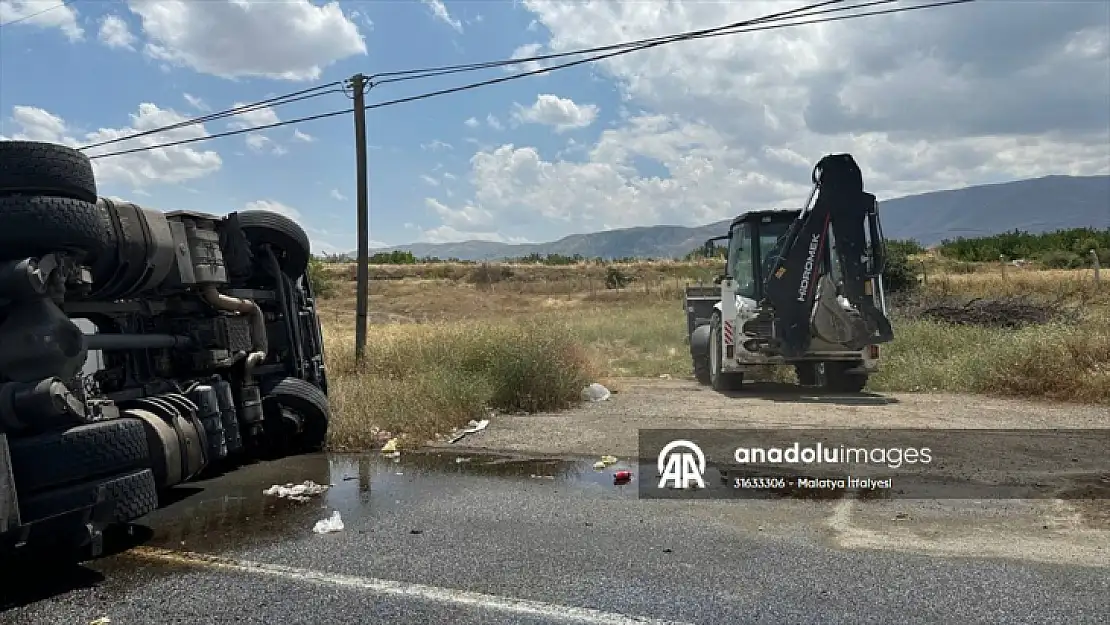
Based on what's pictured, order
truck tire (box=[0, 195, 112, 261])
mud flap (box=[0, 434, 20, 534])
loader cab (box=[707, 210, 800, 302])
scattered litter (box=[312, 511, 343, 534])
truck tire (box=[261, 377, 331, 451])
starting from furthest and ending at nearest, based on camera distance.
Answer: loader cab (box=[707, 210, 800, 302]) → truck tire (box=[261, 377, 331, 451]) → scattered litter (box=[312, 511, 343, 534]) → truck tire (box=[0, 195, 112, 261]) → mud flap (box=[0, 434, 20, 534])

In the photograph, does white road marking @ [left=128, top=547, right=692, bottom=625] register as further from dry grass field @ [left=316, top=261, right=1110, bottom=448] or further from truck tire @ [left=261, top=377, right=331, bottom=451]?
dry grass field @ [left=316, top=261, right=1110, bottom=448]

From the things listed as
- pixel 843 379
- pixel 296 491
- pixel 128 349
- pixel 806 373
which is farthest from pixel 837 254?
pixel 128 349

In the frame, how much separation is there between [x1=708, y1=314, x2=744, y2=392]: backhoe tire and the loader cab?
2.29 ft

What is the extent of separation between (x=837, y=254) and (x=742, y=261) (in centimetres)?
174

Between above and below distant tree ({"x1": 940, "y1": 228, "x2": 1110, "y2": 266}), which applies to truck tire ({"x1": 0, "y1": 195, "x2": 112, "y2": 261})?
below

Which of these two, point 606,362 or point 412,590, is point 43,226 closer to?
point 412,590

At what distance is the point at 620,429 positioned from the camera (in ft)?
31.1

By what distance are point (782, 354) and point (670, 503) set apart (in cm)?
608

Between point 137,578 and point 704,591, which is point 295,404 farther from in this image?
point 704,591

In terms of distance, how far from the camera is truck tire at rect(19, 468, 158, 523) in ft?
15.4

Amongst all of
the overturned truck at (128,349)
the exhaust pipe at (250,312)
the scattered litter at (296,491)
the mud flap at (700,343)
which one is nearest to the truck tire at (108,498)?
the overturned truck at (128,349)

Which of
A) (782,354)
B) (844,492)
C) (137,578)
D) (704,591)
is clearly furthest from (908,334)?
(137,578)

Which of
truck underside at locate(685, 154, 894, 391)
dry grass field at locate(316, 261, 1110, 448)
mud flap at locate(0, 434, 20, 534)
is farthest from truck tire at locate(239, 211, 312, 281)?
truck underside at locate(685, 154, 894, 391)

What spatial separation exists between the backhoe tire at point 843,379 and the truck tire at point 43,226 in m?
10.0
